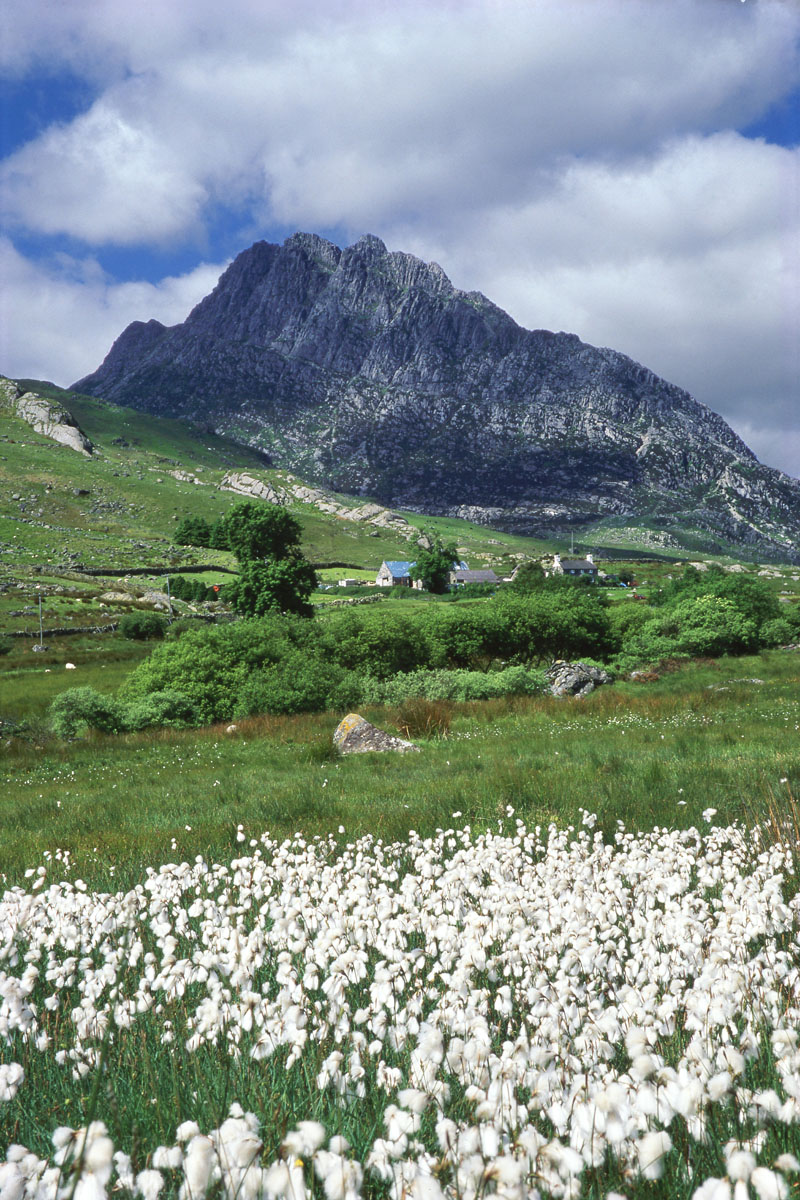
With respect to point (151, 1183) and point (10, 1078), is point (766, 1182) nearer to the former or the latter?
point (151, 1183)

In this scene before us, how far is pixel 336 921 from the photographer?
184 inches

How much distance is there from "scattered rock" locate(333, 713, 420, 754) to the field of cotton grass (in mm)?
12841

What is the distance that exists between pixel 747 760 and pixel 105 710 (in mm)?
23258

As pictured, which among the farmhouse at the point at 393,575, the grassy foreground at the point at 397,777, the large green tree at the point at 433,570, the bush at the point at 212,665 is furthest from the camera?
the farmhouse at the point at 393,575

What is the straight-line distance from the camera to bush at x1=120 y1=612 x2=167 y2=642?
75.5 metres

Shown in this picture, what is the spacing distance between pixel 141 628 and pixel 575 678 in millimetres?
56060

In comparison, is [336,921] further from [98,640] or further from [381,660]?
[98,640]

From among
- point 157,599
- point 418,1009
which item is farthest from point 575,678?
point 157,599

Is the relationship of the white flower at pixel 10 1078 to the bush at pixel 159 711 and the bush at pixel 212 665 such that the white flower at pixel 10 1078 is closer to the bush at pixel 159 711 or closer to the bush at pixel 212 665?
the bush at pixel 159 711

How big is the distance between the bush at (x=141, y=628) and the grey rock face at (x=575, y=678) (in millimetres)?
52909

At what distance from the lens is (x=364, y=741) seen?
1938 cm

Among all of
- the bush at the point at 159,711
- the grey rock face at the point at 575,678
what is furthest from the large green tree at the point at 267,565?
the grey rock face at the point at 575,678

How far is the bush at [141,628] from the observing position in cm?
7550

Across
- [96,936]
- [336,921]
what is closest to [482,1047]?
[336,921]
